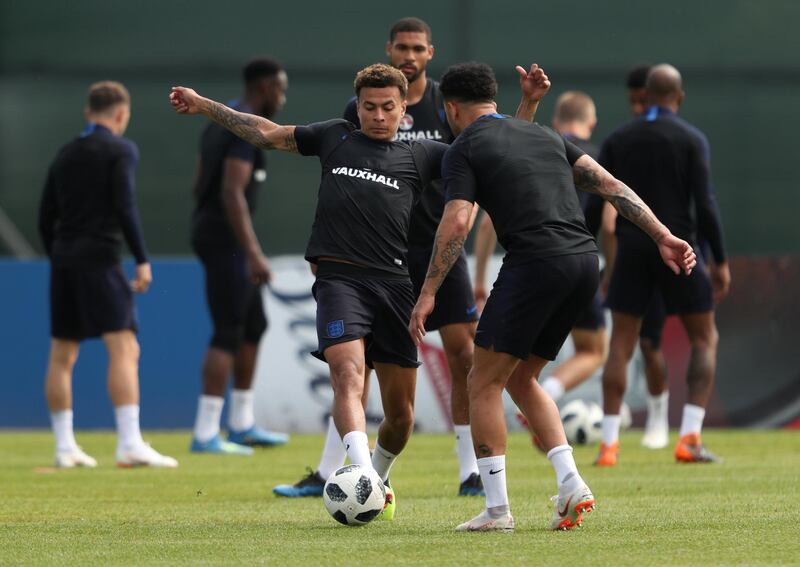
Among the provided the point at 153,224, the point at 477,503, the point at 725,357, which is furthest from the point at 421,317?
the point at 153,224

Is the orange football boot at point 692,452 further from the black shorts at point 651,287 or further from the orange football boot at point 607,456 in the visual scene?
the black shorts at point 651,287

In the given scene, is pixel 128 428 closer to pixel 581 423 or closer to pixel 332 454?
pixel 332 454

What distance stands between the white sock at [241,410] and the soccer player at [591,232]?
2315mm

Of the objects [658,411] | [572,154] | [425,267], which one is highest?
[572,154]

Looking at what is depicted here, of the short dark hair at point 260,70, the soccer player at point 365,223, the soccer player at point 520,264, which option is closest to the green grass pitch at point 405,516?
the soccer player at point 520,264

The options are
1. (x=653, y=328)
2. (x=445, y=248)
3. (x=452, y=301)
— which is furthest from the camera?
(x=653, y=328)

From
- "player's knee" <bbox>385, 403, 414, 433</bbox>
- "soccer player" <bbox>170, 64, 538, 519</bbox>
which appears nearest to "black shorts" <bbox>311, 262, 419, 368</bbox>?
"soccer player" <bbox>170, 64, 538, 519</bbox>

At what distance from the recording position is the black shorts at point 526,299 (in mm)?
6414

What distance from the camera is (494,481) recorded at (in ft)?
21.0

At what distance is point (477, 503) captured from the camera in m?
7.74

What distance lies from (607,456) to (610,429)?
238mm

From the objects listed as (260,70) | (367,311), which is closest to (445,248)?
(367,311)

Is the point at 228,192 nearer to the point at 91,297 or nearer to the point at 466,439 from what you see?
the point at 91,297

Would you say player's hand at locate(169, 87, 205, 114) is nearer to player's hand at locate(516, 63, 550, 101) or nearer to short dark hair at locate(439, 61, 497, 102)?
short dark hair at locate(439, 61, 497, 102)
